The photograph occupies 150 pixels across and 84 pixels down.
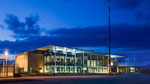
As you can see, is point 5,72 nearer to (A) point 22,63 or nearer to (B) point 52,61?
(A) point 22,63

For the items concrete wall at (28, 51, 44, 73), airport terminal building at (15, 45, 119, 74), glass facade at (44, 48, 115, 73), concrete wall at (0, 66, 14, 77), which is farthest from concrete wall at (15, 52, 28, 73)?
concrete wall at (0, 66, 14, 77)

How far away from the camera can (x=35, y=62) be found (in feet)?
233

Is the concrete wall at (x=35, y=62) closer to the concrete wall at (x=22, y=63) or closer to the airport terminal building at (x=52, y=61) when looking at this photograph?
the airport terminal building at (x=52, y=61)

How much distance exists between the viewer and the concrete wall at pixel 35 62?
69812 millimetres

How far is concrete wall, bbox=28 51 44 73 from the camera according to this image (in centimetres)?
6981

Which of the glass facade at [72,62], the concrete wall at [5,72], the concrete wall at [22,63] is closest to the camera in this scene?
the concrete wall at [5,72]

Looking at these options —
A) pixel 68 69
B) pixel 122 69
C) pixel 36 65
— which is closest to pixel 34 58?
pixel 36 65

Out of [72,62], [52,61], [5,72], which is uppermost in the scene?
[52,61]

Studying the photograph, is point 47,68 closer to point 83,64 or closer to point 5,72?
point 83,64

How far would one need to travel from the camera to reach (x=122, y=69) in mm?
115375

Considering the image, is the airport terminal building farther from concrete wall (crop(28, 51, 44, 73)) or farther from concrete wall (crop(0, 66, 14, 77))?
concrete wall (crop(0, 66, 14, 77))

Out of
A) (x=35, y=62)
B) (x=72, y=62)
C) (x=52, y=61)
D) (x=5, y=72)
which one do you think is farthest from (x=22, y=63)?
(x=5, y=72)

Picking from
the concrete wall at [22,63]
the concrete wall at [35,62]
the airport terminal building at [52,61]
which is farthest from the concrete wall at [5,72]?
the concrete wall at [35,62]

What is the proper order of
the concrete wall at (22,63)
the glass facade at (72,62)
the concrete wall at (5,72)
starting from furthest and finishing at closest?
the glass facade at (72,62) < the concrete wall at (22,63) < the concrete wall at (5,72)
